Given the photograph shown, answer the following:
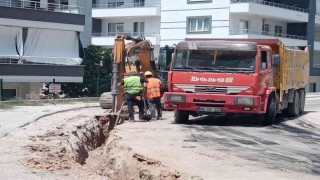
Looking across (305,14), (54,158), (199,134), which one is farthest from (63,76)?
(305,14)

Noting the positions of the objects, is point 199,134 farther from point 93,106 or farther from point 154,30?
point 154,30

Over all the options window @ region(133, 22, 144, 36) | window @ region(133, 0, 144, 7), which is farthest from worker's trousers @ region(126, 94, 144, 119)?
window @ region(133, 0, 144, 7)

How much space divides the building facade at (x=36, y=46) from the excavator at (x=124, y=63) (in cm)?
1132

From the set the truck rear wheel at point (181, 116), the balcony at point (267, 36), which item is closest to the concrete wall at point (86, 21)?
the balcony at point (267, 36)

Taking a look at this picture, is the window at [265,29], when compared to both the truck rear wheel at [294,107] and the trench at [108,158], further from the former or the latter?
the trench at [108,158]

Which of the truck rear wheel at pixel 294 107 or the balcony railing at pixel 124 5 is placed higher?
the balcony railing at pixel 124 5

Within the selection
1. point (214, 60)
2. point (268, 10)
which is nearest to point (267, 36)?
point (268, 10)

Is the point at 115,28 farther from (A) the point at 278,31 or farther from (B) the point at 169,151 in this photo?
(B) the point at 169,151

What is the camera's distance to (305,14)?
56.3 metres

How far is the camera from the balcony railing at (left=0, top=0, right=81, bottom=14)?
35.1m

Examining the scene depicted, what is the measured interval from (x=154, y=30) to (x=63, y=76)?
18.7 meters

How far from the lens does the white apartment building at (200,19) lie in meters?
49.1

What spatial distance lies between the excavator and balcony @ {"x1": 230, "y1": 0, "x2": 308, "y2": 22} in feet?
81.9

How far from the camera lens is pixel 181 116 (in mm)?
20250
